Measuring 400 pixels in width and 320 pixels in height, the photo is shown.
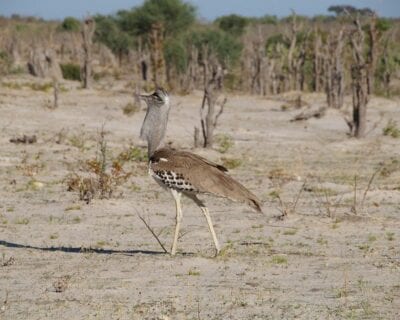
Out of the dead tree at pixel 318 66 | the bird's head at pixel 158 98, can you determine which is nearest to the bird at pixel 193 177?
the bird's head at pixel 158 98

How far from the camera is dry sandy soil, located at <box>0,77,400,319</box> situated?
6.55 meters

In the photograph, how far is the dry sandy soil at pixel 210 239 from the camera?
6.55 m

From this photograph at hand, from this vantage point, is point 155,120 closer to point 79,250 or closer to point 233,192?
point 233,192

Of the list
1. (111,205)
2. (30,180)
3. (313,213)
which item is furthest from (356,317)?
(30,180)

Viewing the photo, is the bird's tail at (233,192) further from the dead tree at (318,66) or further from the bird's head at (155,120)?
the dead tree at (318,66)

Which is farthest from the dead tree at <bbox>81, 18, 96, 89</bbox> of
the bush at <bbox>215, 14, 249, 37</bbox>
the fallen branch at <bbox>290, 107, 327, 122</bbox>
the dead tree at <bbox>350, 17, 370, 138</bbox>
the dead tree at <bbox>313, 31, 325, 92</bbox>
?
the bush at <bbox>215, 14, 249, 37</bbox>

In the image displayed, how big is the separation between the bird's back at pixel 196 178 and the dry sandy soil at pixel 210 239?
2.21ft

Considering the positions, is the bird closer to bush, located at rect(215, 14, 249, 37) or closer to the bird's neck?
the bird's neck

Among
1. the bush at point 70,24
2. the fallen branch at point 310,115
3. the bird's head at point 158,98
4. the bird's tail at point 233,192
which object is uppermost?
the bird's head at point 158,98

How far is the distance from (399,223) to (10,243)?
4.70 metres

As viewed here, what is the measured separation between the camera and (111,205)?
12.1 metres

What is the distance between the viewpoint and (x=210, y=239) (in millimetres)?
9820

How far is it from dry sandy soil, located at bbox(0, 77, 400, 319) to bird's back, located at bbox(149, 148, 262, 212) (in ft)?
2.21

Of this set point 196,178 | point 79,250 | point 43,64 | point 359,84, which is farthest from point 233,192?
point 43,64
